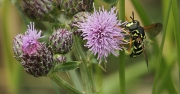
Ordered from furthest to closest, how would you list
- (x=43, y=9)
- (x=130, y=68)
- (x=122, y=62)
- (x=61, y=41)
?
(x=130, y=68)
(x=43, y=9)
(x=61, y=41)
(x=122, y=62)

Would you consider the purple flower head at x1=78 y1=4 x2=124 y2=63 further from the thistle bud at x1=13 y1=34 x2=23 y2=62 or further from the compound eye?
the thistle bud at x1=13 y1=34 x2=23 y2=62

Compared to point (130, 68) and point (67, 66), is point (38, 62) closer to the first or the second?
point (67, 66)

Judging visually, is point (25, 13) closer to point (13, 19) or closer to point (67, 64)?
point (67, 64)

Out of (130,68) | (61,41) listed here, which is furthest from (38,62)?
(130,68)

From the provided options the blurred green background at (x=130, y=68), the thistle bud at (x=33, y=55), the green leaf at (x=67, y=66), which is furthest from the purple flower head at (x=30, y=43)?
the blurred green background at (x=130, y=68)

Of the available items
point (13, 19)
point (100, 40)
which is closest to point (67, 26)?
point (100, 40)
